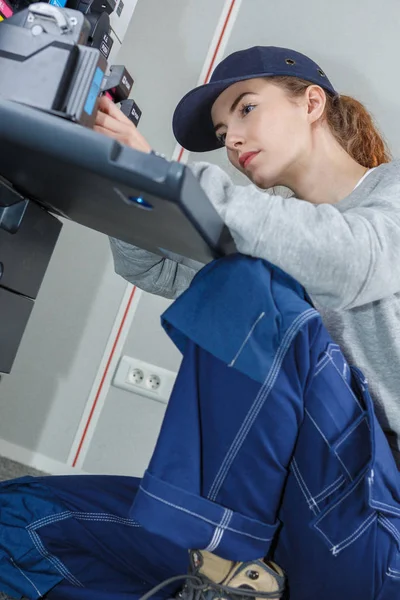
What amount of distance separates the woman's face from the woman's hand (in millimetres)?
427

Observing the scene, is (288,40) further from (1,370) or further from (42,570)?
(42,570)

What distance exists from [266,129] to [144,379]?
79 cm

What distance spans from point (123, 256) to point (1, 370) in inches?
16.2

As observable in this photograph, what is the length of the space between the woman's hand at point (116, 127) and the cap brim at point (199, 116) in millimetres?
416

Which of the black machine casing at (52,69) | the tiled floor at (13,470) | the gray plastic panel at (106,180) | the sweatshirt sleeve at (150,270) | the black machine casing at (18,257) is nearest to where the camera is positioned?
the gray plastic panel at (106,180)

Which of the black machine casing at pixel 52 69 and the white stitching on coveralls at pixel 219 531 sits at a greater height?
the black machine casing at pixel 52 69

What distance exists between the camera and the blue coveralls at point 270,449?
759 mm

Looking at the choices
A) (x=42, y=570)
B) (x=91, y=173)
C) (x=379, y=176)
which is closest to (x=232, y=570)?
(x=42, y=570)

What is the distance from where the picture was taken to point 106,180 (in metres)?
0.64

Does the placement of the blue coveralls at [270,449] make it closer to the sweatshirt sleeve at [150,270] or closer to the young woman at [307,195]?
the young woman at [307,195]

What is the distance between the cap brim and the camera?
1.28 m

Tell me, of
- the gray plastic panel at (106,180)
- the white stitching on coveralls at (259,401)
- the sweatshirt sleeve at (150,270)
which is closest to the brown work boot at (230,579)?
the white stitching on coveralls at (259,401)

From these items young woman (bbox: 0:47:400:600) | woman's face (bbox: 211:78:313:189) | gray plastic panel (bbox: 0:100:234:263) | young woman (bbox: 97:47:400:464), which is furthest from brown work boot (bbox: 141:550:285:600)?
woman's face (bbox: 211:78:313:189)

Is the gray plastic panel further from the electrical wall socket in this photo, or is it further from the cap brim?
the electrical wall socket
